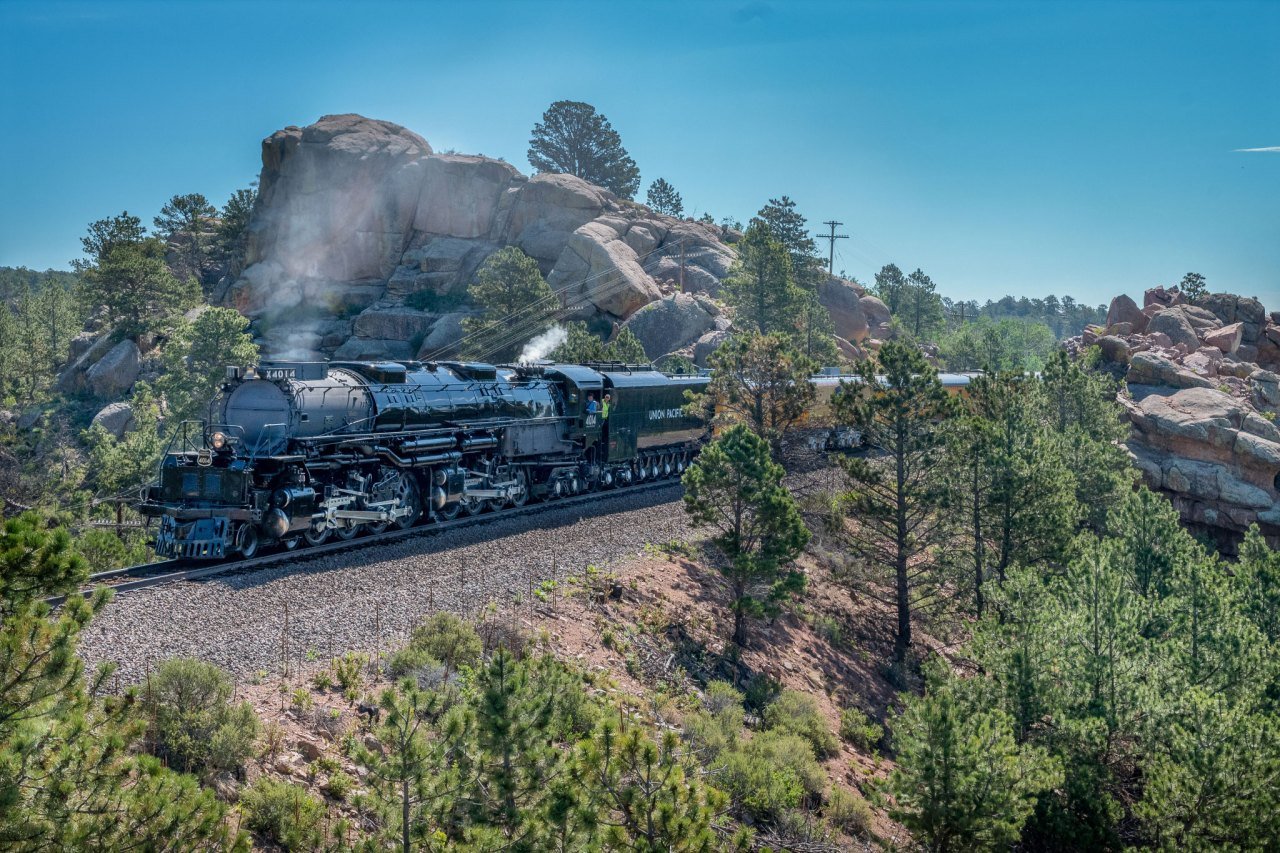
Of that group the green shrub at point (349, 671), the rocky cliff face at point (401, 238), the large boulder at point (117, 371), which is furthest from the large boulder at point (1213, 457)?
the large boulder at point (117, 371)

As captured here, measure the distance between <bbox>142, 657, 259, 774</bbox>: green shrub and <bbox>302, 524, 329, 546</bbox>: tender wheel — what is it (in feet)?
27.4

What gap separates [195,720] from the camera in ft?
28.6

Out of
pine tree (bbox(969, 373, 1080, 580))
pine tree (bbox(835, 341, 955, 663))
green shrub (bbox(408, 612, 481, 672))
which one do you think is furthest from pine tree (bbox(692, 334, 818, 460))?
→ green shrub (bbox(408, 612, 481, 672))

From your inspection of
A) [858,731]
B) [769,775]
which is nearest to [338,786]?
[769,775]

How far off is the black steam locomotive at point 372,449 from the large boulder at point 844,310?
5501 cm

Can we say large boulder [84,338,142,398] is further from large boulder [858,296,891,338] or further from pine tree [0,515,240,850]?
pine tree [0,515,240,850]

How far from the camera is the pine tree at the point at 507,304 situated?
5166 centimetres

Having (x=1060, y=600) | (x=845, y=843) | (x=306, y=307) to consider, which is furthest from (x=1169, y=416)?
(x=306, y=307)

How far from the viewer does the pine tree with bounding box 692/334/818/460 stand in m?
26.7

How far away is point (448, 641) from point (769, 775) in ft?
17.5

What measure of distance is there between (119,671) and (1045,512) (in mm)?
21527

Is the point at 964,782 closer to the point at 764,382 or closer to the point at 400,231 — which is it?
the point at 764,382

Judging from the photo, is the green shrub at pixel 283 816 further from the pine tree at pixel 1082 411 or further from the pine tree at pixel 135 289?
the pine tree at pixel 135 289

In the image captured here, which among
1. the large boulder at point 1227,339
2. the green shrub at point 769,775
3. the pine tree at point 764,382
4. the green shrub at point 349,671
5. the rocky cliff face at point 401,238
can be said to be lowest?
the green shrub at point 769,775
